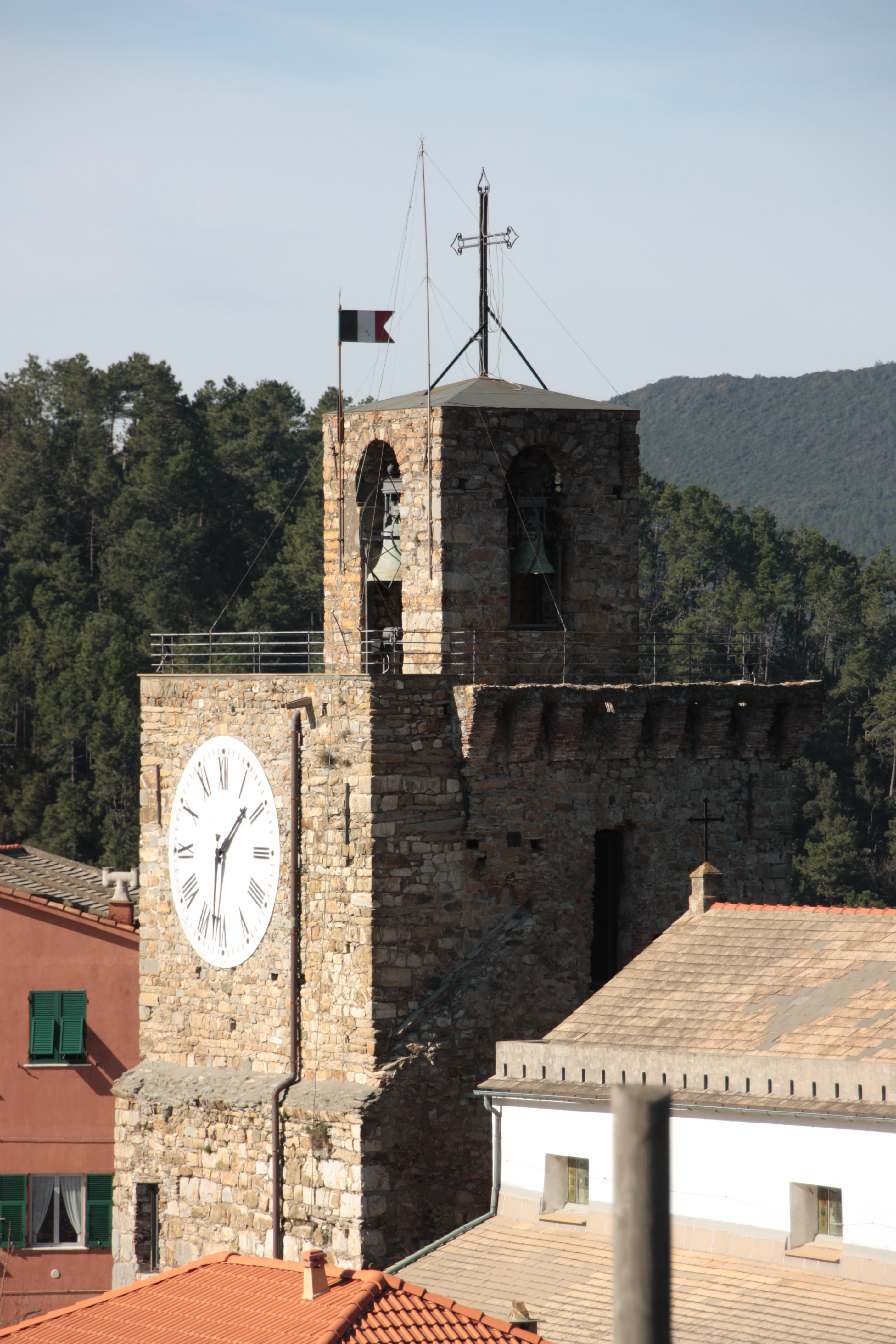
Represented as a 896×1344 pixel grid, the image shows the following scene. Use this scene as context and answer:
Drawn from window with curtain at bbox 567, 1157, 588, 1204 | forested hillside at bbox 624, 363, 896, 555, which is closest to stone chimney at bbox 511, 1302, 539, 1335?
window with curtain at bbox 567, 1157, 588, 1204

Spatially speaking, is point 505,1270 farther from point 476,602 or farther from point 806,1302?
point 476,602

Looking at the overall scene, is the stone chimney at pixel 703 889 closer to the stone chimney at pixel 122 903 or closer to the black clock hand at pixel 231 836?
the black clock hand at pixel 231 836

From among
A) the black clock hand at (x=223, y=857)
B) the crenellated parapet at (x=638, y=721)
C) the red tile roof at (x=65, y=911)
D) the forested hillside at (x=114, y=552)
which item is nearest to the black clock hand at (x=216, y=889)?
the black clock hand at (x=223, y=857)

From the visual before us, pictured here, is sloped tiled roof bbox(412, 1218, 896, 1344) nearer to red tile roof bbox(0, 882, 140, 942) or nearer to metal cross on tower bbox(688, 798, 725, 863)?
metal cross on tower bbox(688, 798, 725, 863)

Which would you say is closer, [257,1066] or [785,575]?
[257,1066]

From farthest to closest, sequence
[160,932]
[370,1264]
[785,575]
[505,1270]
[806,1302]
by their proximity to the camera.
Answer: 1. [785,575]
2. [160,932]
3. [370,1264]
4. [505,1270]
5. [806,1302]

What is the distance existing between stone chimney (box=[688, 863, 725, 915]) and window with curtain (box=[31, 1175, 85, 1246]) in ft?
35.8

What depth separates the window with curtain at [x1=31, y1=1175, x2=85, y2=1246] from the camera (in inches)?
1004

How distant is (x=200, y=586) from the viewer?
58.3 metres

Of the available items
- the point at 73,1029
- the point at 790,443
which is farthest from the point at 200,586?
the point at 790,443

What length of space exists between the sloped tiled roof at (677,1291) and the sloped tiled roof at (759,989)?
177cm

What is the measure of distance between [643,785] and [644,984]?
4.12 m

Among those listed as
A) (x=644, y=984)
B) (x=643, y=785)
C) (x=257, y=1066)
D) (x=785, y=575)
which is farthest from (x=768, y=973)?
(x=785, y=575)

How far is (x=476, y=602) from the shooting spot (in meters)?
21.0
